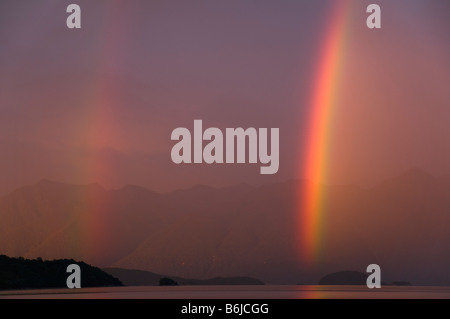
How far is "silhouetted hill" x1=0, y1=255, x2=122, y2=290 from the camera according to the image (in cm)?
9319

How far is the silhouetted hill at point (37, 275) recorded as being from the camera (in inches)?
3669

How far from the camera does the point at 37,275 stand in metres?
99.9

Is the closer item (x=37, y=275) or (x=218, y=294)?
(x=218, y=294)

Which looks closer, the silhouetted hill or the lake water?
the lake water
